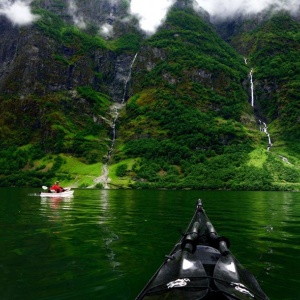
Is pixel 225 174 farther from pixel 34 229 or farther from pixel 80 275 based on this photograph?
pixel 80 275

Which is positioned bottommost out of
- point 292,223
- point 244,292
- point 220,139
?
point 292,223

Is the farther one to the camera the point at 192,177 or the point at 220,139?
the point at 220,139

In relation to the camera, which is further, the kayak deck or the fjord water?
the fjord water

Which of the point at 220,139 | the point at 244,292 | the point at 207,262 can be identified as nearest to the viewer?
the point at 244,292

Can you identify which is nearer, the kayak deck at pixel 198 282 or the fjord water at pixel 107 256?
the kayak deck at pixel 198 282

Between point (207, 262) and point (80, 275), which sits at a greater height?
point (207, 262)

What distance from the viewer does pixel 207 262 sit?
1017 centimetres

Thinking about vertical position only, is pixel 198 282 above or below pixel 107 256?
above

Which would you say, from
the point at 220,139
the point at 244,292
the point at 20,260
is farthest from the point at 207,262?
the point at 220,139

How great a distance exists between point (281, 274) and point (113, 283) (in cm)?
663

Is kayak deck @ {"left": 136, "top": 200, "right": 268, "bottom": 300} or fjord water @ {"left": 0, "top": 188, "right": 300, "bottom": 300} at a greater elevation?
kayak deck @ {"left": 136, "top": 200, "right": 268, "bottom": 300}

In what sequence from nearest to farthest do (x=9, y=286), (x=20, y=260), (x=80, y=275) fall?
1. (x=9, y=286)
2. (x=80, y=275)
3. (x=20, y=260)

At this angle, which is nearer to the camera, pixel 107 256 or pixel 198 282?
pixel 198 282

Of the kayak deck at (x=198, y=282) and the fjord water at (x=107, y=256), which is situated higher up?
the kayak deck at (x=198, y=282)
